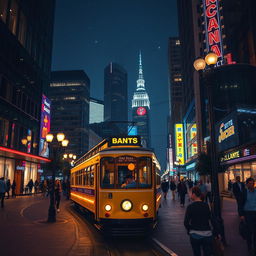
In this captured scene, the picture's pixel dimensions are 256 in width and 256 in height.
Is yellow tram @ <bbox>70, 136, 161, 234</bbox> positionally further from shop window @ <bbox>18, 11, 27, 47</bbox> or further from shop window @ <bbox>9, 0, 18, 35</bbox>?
shop window @ <bbox>18, 11, 27, 47</bbox>

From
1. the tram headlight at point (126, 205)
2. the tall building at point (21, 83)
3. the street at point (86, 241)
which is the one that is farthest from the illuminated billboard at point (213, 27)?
the tram headlight at point (126, 205)

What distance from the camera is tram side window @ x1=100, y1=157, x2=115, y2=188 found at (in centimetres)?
904

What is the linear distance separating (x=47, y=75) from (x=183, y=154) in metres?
44.8

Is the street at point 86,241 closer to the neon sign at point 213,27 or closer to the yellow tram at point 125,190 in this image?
the yellow tram at point 125,190

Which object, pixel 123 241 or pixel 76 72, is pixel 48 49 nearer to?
pixel 123 241

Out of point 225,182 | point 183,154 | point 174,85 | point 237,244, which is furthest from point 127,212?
point 174,85

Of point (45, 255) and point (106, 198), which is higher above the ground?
point (106, 198)

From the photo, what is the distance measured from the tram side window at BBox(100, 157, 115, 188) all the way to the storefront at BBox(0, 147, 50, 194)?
18831mm

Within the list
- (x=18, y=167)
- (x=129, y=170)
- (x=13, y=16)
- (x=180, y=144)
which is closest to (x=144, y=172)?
(x=129, y=170)

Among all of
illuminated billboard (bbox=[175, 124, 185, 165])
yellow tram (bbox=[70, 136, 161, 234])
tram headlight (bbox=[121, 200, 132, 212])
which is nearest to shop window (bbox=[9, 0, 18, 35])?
yellow tram (bbox=[70, 136, 161, 234])

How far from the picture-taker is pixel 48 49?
154ft

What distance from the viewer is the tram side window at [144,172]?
909 centimetres

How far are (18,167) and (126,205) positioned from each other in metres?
27.7

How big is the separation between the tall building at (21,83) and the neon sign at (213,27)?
87.9 ft
